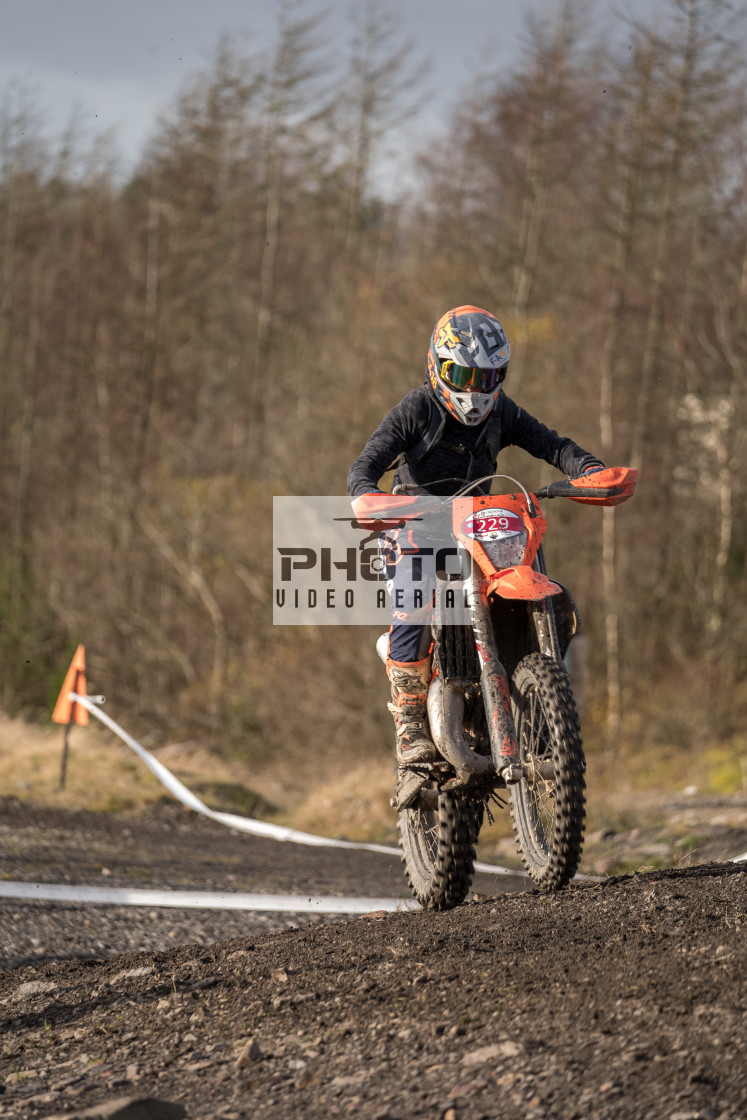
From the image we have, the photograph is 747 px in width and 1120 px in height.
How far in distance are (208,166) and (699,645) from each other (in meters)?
18.3

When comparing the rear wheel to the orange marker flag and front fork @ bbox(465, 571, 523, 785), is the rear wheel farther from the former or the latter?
the orange marker flag

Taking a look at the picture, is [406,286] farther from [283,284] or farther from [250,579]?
[283,284]

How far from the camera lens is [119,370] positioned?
29.7m

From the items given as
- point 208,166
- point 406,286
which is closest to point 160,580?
point 406,286

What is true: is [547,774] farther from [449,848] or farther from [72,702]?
[72,702]

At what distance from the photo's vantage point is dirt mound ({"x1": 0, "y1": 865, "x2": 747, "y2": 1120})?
2828 mm

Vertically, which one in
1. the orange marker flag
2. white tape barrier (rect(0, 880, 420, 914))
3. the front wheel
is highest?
the front wheel

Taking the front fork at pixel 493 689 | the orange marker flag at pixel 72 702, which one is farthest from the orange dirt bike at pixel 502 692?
the orange marker flag at pixel 72 702

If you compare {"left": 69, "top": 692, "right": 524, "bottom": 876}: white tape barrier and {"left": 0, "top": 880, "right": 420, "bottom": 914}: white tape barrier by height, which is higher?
{"left": 0, "top": 880, "right": 420, "bottom": 914}: white tape barrier

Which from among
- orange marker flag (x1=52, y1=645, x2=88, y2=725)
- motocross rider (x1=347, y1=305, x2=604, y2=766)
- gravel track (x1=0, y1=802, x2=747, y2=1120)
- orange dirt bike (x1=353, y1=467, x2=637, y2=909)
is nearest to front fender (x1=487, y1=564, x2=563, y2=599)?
orange dirt bike (x1=353, y1=467, x2=637, y2=909)

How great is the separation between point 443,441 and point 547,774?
1.63 metres

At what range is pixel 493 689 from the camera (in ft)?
15.9

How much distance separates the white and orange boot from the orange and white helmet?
115cm

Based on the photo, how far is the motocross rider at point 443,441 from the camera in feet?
16.6
